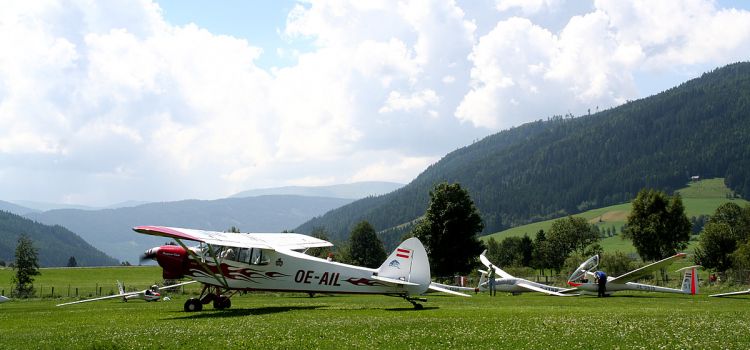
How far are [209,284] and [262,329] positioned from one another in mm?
7911

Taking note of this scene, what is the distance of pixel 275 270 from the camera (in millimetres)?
19766

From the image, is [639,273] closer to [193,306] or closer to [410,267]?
[410,267]

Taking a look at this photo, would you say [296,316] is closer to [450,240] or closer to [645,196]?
[450,240]

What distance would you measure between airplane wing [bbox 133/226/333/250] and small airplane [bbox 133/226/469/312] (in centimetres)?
7

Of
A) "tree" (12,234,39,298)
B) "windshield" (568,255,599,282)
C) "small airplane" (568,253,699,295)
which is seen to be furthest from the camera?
"tree" (12,234,39,298)

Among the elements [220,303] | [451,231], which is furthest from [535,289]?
[451,231]

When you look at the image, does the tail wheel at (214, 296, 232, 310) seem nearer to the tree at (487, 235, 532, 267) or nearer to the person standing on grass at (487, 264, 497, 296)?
the person standing on grass at (487, 264, 497, 296)

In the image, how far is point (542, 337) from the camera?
33.2 ft

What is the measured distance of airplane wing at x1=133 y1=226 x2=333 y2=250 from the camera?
57.4 feet

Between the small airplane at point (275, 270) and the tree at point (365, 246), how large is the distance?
227 feet

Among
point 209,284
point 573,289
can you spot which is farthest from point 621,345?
point 573,289

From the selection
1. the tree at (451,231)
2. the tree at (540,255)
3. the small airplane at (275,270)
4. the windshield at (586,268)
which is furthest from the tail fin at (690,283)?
the tree at (540,255)

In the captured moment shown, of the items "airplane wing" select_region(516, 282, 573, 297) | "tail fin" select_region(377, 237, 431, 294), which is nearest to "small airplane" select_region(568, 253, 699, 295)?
"airplane wing" select_region(516, 282, 573, 297)

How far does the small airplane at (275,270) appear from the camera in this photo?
19.1 meters
